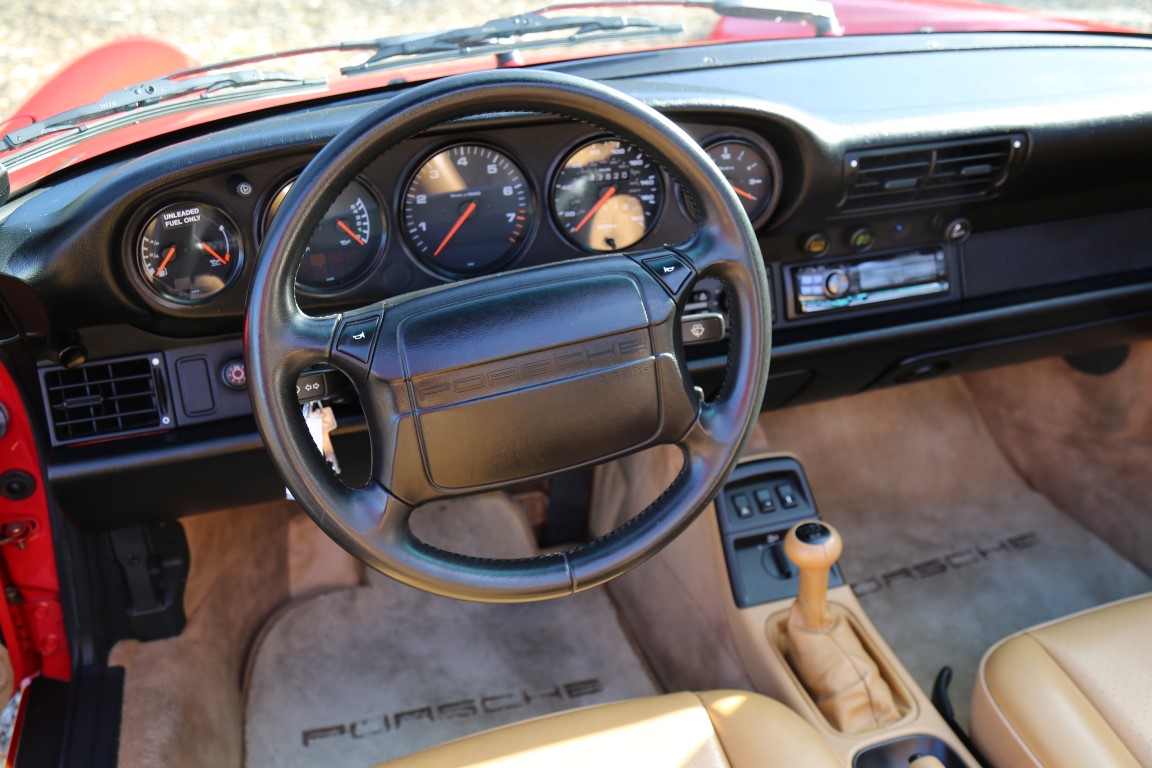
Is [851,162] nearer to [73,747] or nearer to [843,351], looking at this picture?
[843,351]

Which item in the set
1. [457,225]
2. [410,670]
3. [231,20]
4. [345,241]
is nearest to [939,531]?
[410,670]

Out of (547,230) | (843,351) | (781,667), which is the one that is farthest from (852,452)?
(547,230)

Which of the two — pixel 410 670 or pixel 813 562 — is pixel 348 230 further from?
pixel 410 670

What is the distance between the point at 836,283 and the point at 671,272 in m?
0.83

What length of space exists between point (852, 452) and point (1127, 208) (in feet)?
3.19

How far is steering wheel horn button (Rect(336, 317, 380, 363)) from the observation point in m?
1.17

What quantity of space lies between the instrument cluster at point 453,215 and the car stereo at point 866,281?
23 cm

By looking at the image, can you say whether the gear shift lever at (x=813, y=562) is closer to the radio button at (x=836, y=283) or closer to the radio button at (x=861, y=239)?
the radio button at (x=836, y=283)

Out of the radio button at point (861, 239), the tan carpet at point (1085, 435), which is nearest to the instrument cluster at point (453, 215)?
the radio button at point (861, 239)

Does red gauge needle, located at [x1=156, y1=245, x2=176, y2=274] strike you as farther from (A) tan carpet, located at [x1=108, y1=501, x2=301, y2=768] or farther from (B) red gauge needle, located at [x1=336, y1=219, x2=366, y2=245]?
(A) tan carpet, located at [x1=108, y1=501, x2=301, y2=768]

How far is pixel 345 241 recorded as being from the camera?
5.34ft

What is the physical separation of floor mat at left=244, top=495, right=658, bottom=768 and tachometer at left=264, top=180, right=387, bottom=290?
1.07 meters

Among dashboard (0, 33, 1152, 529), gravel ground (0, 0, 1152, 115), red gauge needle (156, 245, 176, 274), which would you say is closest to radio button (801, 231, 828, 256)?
dashboard (0, 33, 1152, 529)

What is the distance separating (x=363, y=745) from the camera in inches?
84.0
